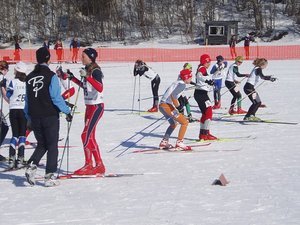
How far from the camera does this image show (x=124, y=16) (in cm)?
5406

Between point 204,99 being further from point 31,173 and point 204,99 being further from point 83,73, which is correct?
point 31,173

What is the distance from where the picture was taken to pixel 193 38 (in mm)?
48094

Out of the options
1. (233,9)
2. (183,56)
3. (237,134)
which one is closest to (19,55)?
(183,56)

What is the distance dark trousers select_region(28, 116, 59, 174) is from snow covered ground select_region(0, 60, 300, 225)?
1.37ft

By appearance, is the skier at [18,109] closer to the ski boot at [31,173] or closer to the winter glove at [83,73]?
the ski boot at [31,173]

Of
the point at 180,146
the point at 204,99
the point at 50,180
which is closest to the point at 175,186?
the point at 50,180

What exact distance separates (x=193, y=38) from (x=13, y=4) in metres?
18.9

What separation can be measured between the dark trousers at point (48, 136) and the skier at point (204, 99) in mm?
4308

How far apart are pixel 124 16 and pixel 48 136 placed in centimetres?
4729

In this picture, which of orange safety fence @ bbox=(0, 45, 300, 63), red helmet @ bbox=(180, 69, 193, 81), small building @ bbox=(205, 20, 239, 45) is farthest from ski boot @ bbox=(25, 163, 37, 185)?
A: small building @ bbox=(205, 20, 239, 45)

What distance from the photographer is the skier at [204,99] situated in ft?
37.6

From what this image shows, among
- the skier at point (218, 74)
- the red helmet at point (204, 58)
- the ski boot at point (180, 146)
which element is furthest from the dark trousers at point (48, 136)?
the skier at point (218, 74)

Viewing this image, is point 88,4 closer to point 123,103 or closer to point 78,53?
point 78,53

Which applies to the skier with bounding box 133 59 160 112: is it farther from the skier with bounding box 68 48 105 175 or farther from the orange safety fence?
the orange safety fence
